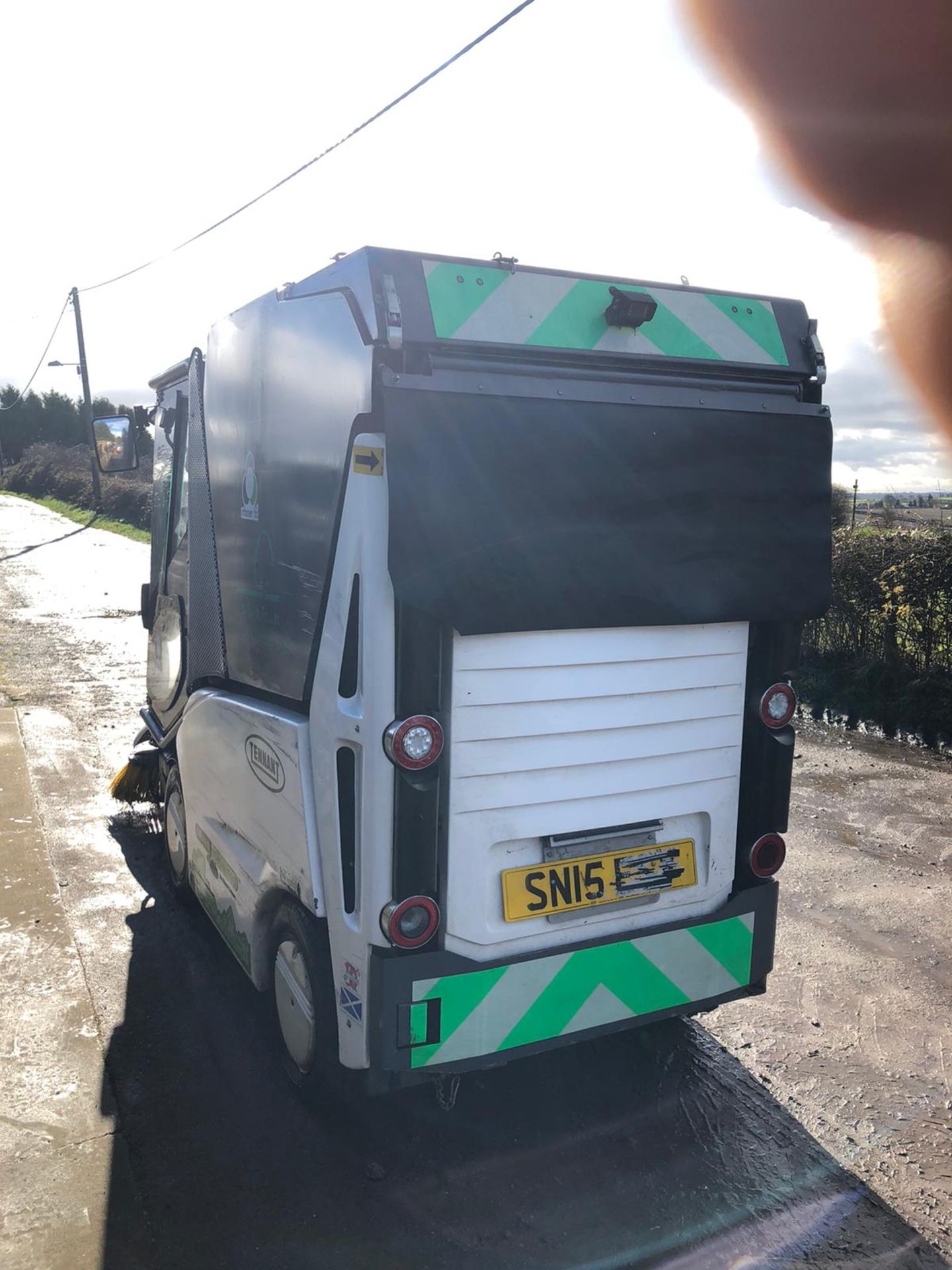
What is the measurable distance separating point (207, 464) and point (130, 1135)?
2531 millimetres

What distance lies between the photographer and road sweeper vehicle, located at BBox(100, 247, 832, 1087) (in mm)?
2904

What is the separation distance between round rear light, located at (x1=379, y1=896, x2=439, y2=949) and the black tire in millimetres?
411

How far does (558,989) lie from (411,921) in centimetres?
59

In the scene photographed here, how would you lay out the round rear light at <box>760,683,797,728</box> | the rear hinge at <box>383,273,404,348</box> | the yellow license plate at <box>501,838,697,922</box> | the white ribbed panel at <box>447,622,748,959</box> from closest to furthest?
1. the rear hinge at <box>383,273,404,348</box>
2. the white ribbed panel at <box>447,622,748,959</box>
3. the yellow license plate at <box>501,838,697,922</box>
4. the round rear light at <box>760,683,797,728</box>

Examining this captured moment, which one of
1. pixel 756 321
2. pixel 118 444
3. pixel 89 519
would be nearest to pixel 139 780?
pixel 118 444

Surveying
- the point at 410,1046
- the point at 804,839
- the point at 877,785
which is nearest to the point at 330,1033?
the point at 410,1046

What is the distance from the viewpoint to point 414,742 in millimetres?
2904

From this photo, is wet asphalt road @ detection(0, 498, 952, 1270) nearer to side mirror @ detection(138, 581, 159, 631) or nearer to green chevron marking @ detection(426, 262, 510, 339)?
side mirror @ detection(138, 581, 159, 631)

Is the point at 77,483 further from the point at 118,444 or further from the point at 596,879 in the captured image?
the point at 596,879

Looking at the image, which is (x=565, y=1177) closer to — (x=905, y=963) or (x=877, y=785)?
(x=905, y=963)

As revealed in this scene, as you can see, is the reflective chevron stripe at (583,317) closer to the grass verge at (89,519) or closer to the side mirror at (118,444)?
the side mirror at (118,444)

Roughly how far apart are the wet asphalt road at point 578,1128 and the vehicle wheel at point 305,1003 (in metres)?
0.17

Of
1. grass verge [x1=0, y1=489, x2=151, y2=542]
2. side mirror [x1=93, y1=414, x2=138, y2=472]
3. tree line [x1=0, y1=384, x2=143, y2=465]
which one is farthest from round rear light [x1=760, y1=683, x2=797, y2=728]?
tree line [x1=0, y1=384, x2=143, y2=465]

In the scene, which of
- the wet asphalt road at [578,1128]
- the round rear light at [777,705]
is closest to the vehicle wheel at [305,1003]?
the wet asphalt road at [578,1128]
